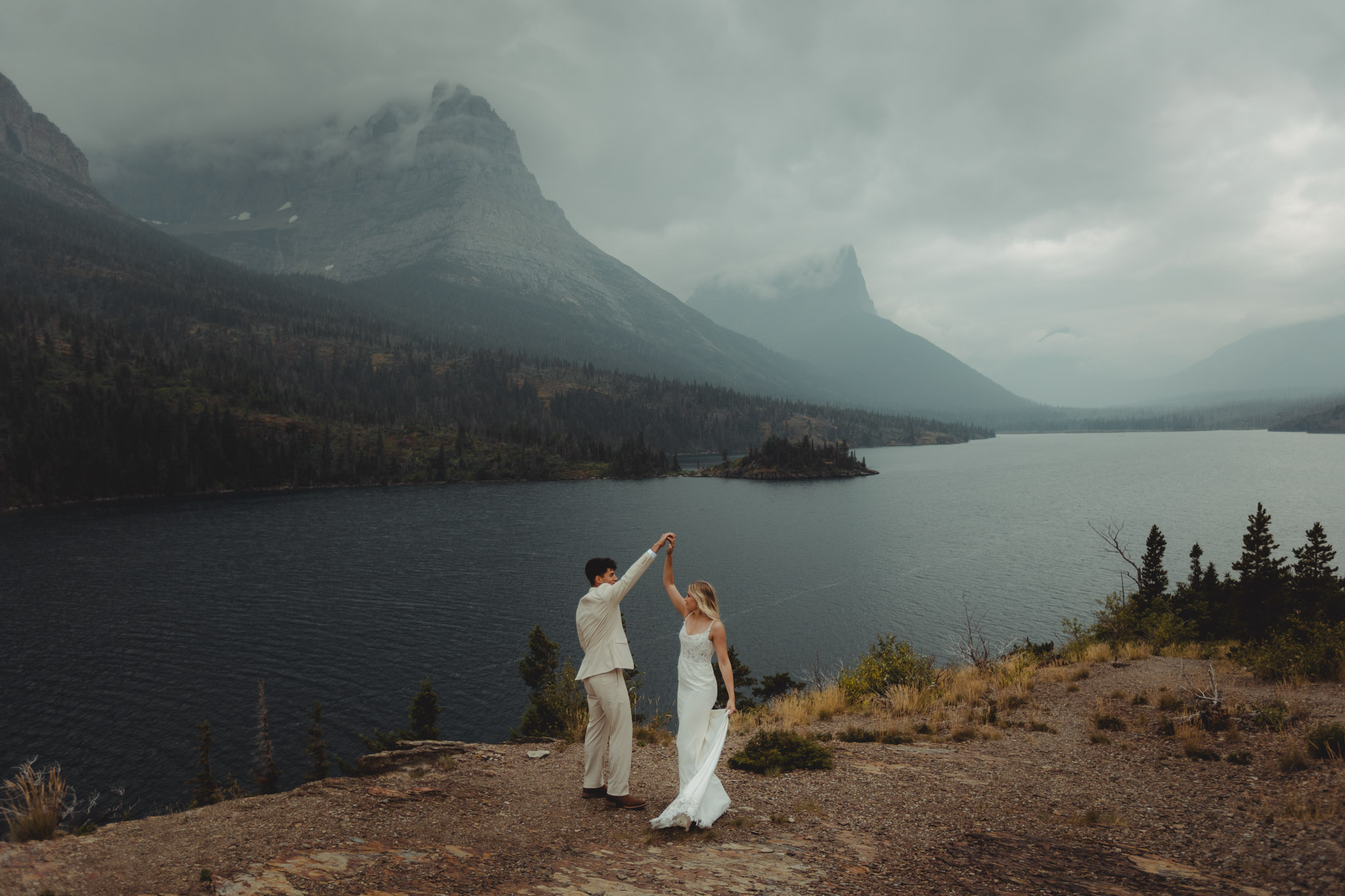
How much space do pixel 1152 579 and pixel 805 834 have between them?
105ft

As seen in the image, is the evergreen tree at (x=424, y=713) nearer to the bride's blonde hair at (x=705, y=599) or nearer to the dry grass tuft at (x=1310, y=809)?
the bride's blonde hair at (x=705, y=599)

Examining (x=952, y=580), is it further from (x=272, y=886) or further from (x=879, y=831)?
(x=272, y=886)

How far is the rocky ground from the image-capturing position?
6.82 m

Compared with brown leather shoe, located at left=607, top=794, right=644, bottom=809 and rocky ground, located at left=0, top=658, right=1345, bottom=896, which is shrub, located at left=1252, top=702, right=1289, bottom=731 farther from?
brown leather shoe, located at left=607, top=794, right=644, bottom=809

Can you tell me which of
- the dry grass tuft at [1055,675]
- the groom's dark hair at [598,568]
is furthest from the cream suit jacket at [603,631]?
the dry grass tuft at [1055,675]

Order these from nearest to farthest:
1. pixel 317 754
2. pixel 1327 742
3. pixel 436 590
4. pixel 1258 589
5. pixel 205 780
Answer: pixel 1327 742
pixel 205 780
pixel 1258 589
pixel 317 754
pixel 436 590

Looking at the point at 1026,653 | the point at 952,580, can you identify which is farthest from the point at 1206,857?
the point at 952,580

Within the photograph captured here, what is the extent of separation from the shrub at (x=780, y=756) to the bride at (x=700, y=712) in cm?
293

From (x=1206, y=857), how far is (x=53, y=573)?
85719mm

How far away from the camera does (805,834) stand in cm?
855

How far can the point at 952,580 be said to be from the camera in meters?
58.8

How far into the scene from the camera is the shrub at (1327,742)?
898cm

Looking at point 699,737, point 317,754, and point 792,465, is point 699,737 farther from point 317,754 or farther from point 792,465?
point 792,465

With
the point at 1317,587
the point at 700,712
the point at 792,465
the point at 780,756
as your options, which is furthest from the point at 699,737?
the point at 792,465
